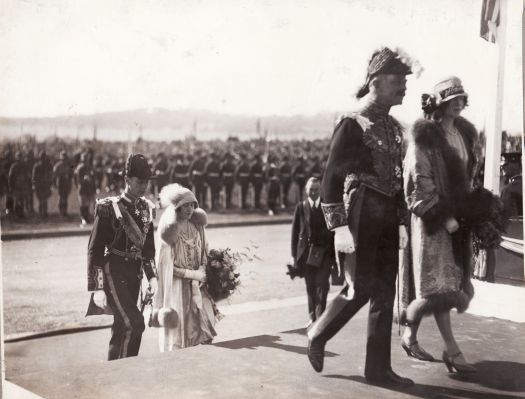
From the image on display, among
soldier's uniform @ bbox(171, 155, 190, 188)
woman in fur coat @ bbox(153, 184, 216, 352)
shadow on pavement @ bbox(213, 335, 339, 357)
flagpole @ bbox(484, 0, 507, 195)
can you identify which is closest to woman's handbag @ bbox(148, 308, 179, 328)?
woman in fur coat @ bbox(153, 184, 216, 352)

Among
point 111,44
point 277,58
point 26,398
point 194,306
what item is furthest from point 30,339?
point 277,58

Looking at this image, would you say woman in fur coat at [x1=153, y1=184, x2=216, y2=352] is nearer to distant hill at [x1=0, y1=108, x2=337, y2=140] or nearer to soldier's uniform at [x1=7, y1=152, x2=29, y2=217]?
distant hill at [x1=0, y1=108, x2=337, y2=140]

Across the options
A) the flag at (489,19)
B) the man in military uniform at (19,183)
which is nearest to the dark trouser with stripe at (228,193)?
the man in military uniform at (19,183)

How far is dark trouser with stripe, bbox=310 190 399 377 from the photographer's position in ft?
14.4

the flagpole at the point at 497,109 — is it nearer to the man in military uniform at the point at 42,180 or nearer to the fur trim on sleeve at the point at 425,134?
the fur trim on sleeve at the point at 425,134

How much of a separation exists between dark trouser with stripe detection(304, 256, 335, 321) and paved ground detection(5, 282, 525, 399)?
0.40 ft

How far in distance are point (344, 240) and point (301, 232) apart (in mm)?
511

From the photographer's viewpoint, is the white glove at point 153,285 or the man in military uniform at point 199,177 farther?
the man in military uniform at point 199,177

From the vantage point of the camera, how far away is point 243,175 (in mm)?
5066

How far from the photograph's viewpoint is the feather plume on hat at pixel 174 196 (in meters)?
4.57

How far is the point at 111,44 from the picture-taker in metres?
4.26

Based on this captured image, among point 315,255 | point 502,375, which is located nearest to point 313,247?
point 315,255

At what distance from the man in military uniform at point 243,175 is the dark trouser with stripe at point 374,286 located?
0.87 m

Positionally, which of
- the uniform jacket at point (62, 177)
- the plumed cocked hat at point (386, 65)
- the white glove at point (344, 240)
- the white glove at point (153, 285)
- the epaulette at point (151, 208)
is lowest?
the white glove at point (153, 285)
